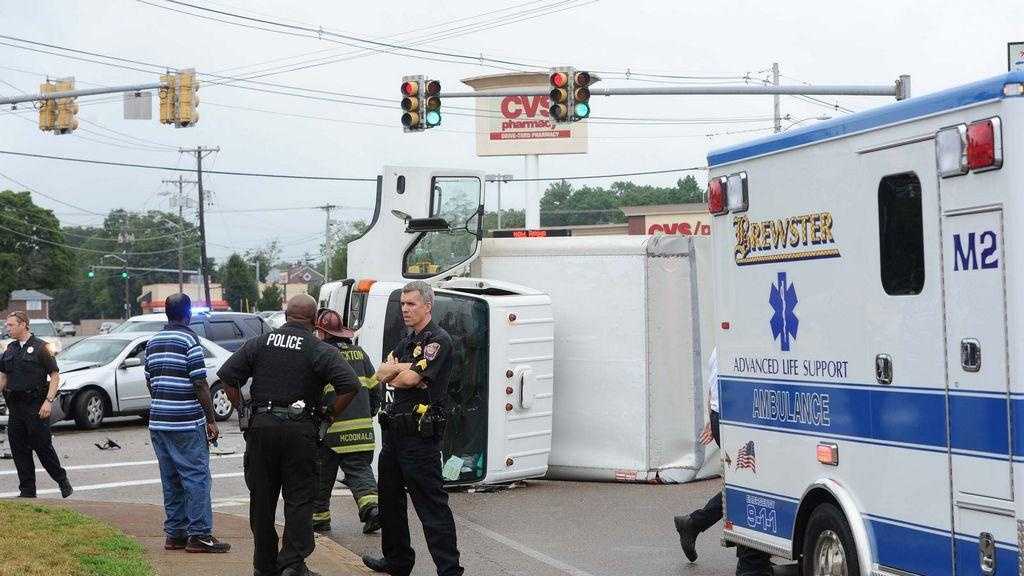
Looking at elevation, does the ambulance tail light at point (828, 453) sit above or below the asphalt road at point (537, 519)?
above

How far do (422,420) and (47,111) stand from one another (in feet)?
68.9

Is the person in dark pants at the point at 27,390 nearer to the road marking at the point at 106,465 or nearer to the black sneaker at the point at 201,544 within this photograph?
the road marking at the point at 106,465

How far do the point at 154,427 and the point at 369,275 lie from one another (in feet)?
17.3

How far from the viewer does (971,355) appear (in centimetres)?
591

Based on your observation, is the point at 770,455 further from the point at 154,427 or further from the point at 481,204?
the point at 481,204

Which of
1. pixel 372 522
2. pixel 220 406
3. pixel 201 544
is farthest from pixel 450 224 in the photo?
pixel 220 406

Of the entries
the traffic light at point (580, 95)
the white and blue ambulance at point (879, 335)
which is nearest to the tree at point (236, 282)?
the traffic light at point (580, 95)

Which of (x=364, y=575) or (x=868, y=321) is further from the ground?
(x=868, y=321)

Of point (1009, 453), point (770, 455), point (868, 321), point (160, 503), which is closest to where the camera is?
point (1009, 453)

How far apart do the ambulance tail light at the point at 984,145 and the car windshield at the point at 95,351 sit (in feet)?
61.1

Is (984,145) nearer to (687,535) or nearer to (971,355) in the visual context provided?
(971,355)

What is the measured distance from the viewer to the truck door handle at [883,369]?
21.6ft

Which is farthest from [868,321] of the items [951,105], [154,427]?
[154,427]

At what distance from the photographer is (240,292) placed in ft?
353
